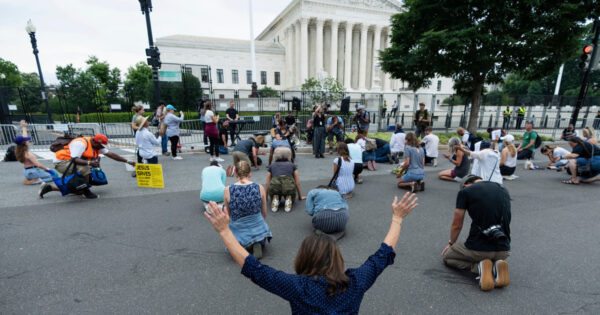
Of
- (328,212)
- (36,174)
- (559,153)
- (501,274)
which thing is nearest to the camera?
(501,274)

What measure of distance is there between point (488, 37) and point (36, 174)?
17339 millimetres

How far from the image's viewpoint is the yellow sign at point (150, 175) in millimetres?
6344

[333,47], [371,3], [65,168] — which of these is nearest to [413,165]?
[65,168]

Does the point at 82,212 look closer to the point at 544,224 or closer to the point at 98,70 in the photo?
the point at 544,224

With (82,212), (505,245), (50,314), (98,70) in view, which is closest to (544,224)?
(505,245)

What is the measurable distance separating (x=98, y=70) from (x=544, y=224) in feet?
184

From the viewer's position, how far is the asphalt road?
283 cm

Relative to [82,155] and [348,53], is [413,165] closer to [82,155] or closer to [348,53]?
[82,155]

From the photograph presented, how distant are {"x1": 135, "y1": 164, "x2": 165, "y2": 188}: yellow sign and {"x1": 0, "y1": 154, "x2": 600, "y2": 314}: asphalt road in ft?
0.82

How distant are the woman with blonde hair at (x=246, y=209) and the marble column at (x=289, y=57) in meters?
52.8

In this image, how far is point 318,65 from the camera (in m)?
48.4

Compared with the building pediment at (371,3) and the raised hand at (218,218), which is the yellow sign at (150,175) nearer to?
the raised hand at (218,218)

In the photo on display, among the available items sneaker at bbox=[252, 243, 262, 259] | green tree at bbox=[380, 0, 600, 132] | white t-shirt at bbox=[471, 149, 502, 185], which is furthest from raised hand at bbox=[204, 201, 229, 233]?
green tree at bbox=[380, 0, 600, 132]

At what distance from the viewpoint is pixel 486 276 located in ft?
9.82
